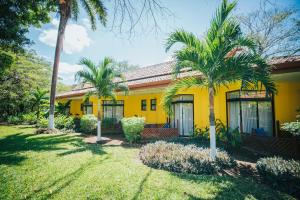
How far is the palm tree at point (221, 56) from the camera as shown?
608 centimetres

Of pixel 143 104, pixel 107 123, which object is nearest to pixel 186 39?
pixel 143 104

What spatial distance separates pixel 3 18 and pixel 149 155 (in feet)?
31.1

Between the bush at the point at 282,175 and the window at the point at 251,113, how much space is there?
17.0ft

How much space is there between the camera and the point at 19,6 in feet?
30.6

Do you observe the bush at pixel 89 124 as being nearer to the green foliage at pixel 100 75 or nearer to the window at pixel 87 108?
the green foliage at pixel 100 75

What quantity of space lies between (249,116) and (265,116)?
87cm

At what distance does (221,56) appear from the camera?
6.38 metres

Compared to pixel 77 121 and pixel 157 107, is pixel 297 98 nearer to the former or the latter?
pixel 157 107

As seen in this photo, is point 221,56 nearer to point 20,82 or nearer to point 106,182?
point 106,182

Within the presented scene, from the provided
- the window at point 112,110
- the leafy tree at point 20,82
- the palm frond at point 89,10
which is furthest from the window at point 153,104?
the leafy tree at point 20,82

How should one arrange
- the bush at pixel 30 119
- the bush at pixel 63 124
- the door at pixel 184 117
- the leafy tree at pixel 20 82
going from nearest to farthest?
the door at pixel 184 117, the bush at pixel 63 124, the bush at pixel 30 119, the leafy tree at pixel 20 82

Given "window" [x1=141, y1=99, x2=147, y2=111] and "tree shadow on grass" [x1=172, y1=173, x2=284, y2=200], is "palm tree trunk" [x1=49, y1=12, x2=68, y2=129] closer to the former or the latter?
"window" [x1=141, y1=99, x2=147, y2=111]

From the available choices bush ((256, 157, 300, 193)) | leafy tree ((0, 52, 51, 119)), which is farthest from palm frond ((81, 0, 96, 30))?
bush ((256, 157, 300, 193))

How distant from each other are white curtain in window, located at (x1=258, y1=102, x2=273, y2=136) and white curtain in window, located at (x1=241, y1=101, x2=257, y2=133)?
279 millimetres
